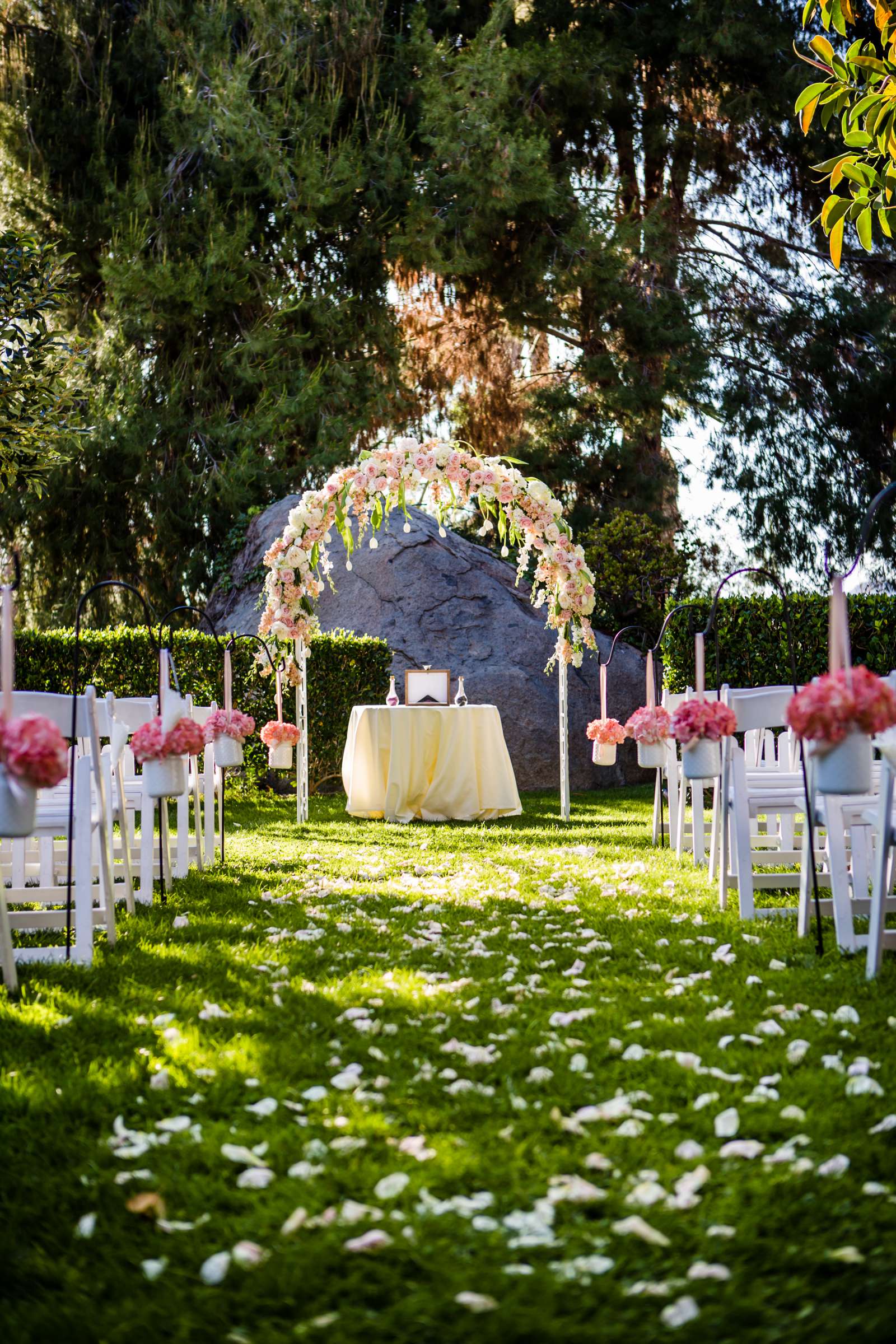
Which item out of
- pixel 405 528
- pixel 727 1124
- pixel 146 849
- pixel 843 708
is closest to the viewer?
pixel 727 1124

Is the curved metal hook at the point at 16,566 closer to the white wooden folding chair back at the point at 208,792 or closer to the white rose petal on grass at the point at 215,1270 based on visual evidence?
the white wooden folding chair back at the point at 208,792

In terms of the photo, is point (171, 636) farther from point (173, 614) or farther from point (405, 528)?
point (405, 528)

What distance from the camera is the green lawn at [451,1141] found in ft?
5.78

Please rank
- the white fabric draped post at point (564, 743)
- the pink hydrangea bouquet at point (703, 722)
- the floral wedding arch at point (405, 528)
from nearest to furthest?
the pink hydrangea bouquet at point (703, 722) < the floral wedding arch at point (405, 528) < the white fabric draped post at point (564, 743)

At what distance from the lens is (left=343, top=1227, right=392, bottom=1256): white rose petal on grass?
74.4 inches

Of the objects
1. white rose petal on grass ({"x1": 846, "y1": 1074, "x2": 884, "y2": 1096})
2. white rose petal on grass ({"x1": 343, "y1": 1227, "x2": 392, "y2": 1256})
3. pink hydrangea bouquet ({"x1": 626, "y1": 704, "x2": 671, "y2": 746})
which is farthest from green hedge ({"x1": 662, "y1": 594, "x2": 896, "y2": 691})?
white rose petal on grass ({"x1": 343, "y1": 1227, "x2": 392, "y2": 1256})

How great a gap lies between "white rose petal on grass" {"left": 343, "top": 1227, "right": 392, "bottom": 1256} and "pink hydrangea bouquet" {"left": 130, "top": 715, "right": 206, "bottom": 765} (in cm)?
239

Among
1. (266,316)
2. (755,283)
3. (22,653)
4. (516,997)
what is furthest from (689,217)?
(516,997)

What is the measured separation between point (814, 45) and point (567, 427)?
12639mm

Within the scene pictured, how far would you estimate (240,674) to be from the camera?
1171cm

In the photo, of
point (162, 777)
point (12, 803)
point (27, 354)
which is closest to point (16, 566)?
point (27, 354)

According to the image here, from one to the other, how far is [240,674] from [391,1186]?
9.87 metres

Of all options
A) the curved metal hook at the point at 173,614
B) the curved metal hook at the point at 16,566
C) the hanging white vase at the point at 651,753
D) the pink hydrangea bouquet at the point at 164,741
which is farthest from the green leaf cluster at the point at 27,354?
the pink hydrangea bouquet at the point at 164,741

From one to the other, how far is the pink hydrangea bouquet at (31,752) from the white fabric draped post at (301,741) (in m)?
6.16
